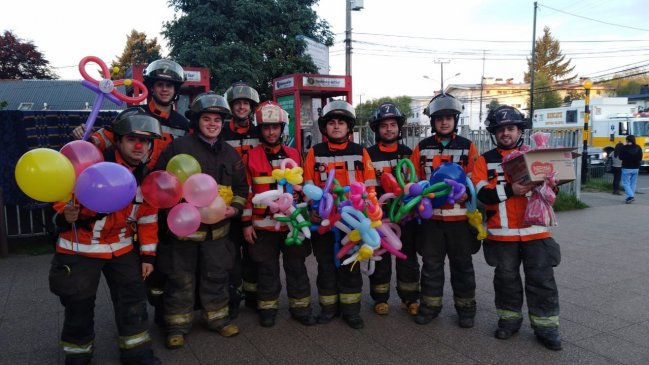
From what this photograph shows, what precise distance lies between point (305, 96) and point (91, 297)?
7284mm

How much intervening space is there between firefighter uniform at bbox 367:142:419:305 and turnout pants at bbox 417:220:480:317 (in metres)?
0.21

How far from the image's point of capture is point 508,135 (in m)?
4.08

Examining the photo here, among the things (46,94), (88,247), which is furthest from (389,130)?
(46,94)

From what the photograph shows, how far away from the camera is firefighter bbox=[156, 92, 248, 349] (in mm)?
3893

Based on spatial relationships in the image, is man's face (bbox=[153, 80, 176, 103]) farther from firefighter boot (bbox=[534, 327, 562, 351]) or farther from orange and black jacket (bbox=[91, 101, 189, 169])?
firefighter boot (bbox=[534, 327, 562, 351])

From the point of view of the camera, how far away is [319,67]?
14.0 meters

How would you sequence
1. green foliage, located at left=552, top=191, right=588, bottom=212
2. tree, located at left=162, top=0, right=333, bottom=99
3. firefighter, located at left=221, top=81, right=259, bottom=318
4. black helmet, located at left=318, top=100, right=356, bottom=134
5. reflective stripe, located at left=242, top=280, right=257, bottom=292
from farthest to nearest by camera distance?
1. tree, located at left=162, top=0, right=333, bottom=99
2. green foliage, located at left=552, top=191, right=588, bottom=212
3. reflective stripe, located at left=242, top=280, right=257, bottom=292
4. firefighter, located at left=221, top=81, right=259, bottom=318
5. black helmet, located at left=318, top=100, right=356, bottom=134

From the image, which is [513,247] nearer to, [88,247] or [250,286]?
[250,286]

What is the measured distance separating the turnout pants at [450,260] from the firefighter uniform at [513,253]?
0.23m

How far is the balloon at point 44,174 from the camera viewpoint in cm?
278

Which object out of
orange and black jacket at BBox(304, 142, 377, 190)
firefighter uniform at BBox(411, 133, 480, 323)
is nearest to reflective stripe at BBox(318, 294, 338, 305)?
firefighter uniform at BBox(411, 133, 480, 323)

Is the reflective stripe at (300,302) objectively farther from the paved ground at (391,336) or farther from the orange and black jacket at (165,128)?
the orange and black jacket at (165,128)

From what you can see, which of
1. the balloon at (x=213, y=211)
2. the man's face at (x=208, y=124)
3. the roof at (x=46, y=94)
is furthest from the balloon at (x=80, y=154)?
the roof at (x=46, y=94)

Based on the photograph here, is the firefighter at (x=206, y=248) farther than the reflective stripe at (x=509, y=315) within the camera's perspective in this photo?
No
